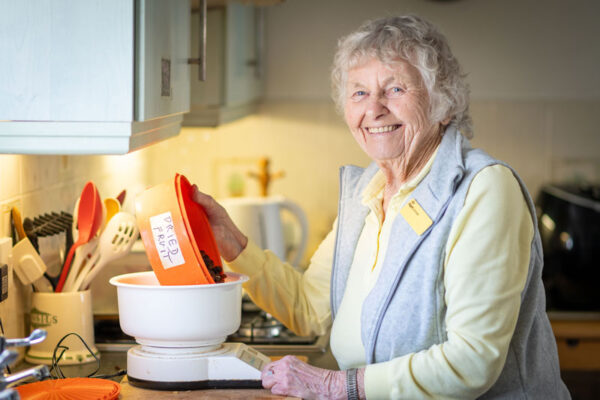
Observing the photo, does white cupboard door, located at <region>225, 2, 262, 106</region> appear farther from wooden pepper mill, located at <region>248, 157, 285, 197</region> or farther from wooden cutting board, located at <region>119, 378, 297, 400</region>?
wooden cutting board, located at <region>119, 378, 297, 400</region>

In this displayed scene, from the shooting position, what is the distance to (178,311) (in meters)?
1.33

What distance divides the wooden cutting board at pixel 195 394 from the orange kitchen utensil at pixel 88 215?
33cm

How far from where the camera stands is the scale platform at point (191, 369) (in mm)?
1383

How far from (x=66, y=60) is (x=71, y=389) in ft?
1.69

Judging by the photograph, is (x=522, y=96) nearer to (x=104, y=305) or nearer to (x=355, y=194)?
(x=355, y=194)

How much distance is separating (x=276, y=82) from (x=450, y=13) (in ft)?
2.35

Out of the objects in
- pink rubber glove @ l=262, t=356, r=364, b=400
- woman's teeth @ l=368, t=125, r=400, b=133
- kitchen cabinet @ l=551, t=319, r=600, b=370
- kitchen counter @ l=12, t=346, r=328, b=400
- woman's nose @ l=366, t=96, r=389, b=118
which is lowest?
kitchen cabinet @ l=551, t=319, r=600, b=370

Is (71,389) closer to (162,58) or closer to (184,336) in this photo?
(184,336)

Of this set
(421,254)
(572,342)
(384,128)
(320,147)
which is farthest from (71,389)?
(320,147)

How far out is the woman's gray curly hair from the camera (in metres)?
1.46

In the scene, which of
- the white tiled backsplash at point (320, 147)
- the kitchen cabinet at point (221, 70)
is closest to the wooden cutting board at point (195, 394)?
the kitchen cabinet at point (221, 70)

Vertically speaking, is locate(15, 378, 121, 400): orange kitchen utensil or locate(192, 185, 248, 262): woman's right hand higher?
locate(192, 185, 248, 262): woman's right hand

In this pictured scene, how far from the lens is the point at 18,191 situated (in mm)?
1592

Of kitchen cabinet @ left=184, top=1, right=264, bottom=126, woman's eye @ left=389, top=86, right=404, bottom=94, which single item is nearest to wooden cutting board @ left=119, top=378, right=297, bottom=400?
woman's eye @ left=389, top=86, right=404, bottom=94
